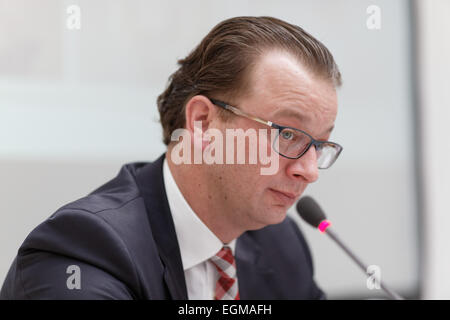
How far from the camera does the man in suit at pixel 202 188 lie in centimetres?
90

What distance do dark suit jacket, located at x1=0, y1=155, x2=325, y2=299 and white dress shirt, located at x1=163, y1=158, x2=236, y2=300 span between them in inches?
1.1

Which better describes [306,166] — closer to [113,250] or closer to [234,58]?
[234,58]

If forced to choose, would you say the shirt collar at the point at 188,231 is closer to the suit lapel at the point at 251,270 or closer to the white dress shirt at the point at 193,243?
A: the white dress shirt at the point at 193,243

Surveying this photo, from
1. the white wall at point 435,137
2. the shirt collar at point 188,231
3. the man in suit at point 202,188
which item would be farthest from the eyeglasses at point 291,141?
the white wall at point 435,137

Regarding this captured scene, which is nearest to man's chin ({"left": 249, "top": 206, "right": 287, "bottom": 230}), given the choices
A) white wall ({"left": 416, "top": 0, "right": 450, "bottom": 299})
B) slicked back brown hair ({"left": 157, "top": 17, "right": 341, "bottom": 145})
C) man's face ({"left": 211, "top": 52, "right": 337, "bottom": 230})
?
man's face ({"left": 211, "top": 52, "right": 337, "bottom": 230})

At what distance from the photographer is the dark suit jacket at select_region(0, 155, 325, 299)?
0.88 metres

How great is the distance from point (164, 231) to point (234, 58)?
15.3 inches

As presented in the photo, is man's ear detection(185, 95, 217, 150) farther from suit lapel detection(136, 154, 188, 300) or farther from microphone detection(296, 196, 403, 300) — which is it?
microphone detection(296, 196, 403, 300)

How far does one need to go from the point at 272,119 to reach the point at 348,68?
0.34 metres

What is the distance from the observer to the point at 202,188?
110cm

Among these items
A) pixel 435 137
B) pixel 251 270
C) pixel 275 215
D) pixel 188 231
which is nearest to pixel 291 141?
pixel 275 215

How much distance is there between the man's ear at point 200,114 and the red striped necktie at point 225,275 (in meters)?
0.29

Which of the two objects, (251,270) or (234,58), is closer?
(234,58)
